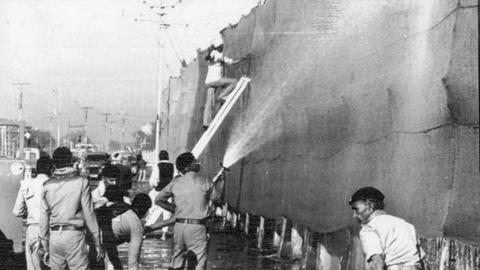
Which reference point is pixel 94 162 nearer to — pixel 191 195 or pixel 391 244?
pixel 191 195

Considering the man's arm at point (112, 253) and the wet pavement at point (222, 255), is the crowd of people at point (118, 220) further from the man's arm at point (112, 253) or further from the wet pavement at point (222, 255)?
the wet pavement at point (222, 255)

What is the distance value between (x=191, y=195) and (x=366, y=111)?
234cm

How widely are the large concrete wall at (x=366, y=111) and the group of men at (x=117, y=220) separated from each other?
84 cm

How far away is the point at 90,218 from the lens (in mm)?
7230

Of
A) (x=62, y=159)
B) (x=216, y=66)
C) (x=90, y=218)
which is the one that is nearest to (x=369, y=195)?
(x=90, y=218)

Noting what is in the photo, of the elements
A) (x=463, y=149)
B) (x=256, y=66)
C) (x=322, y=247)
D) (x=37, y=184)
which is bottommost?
(x=322, y=247)

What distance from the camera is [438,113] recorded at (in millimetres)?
5855

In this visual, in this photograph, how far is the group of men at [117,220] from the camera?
514 cm

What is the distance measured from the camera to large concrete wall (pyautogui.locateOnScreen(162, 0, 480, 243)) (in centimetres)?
566

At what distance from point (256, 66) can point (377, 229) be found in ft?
24.2

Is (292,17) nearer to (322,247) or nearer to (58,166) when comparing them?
(322,247)

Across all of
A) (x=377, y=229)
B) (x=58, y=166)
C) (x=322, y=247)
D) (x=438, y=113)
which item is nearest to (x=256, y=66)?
(x=322, y=247)

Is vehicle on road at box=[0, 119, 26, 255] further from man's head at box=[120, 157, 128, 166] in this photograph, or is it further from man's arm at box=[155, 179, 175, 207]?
man's head at box=[120, 157, 128, 166]

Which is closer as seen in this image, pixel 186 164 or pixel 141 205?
pixel 141 205
